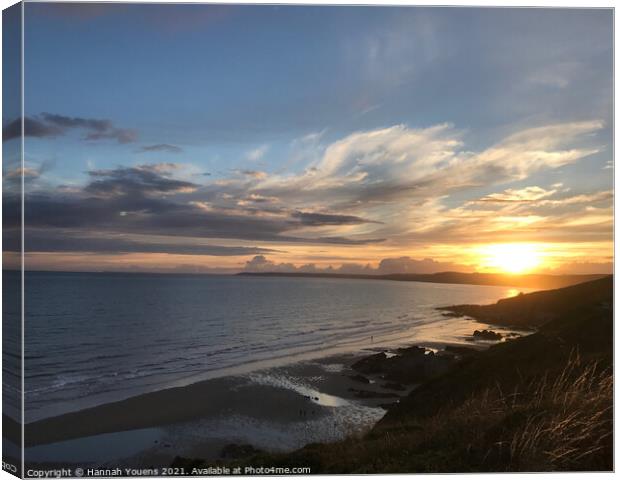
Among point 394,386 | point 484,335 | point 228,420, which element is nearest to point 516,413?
point 394,386

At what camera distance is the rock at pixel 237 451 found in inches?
298

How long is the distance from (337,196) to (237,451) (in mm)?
4180

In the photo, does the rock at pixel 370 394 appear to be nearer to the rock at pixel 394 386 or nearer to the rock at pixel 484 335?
the rock at pixel 394 386

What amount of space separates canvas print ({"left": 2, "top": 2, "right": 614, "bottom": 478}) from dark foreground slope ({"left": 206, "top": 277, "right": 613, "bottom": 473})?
38 mm

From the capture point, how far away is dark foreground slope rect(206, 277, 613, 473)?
6031 mm

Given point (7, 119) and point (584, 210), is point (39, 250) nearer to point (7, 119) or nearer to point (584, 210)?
Result: point (7, 119)

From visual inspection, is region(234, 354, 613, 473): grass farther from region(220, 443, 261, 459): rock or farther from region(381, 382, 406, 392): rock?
region(381, 382, 406, 392): rock

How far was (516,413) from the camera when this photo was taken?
240 inches

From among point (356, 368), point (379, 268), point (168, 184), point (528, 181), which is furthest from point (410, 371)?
point (168, 184)

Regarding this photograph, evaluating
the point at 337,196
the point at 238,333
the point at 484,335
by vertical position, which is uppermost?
the point at 337,196

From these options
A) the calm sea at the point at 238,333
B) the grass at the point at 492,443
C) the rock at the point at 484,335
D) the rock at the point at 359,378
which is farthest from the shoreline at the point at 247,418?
the grass at the point at 492,443

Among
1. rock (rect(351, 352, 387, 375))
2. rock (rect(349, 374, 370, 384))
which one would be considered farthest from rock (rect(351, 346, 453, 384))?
rock (rect(349, 374, 370, 384))

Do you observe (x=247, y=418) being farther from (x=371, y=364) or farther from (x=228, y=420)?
(x=371, y=364)

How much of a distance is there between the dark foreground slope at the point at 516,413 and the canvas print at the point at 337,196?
4 centimetres
